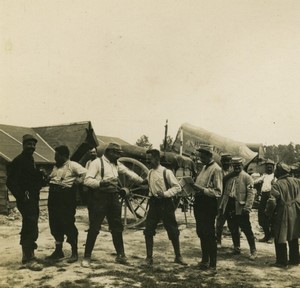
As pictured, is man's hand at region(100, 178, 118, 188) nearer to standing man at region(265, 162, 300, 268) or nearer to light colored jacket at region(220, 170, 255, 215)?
light colored jacket at region(220, 170, 255, 215)

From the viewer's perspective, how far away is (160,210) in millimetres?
6215

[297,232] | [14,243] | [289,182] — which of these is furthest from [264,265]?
[14,243]

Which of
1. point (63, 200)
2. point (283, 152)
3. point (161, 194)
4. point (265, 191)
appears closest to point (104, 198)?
point (63, 200)

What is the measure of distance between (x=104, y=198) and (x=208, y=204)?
1.61 metres

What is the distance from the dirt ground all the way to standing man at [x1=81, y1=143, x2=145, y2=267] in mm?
351

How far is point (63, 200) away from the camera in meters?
6.22

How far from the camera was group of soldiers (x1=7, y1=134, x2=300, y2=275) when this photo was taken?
5.83m

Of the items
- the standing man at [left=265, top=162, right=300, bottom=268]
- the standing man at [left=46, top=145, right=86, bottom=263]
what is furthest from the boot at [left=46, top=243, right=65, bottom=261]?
the standing man at [left=265, top=162, right=300, bottom=268]

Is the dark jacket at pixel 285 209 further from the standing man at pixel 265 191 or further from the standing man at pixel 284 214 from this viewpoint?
the standing man at pixel 265 191

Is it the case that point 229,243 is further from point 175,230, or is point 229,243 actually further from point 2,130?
point 2,130

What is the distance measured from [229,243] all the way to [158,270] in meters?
3.03

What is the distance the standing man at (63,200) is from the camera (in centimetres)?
622

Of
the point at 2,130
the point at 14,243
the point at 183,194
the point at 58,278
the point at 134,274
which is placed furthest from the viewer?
the point at 2,130

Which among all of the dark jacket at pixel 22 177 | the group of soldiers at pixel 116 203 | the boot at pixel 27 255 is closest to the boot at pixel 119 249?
the group of soldiers at pixel 116 203
